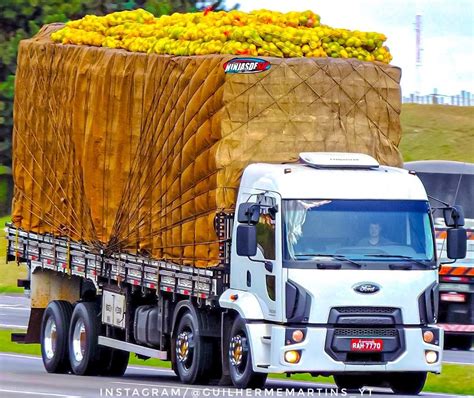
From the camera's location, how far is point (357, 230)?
62.3 ft

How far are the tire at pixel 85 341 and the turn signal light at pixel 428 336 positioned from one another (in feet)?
19.9

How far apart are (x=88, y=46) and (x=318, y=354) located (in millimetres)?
7549

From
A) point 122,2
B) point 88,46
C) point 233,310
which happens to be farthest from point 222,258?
point 122,2

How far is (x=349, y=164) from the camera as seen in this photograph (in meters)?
19.7

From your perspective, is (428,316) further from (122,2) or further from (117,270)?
(122,2)

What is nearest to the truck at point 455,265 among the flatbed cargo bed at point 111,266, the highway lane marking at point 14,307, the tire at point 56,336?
the flatbed cargo bed at point 111,266

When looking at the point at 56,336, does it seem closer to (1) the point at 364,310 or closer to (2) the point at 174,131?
(2) the point at 174,131

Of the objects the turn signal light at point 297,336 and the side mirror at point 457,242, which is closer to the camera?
the turn signal light at point 297,336

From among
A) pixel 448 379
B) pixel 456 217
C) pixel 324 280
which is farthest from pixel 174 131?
pixel 448 379

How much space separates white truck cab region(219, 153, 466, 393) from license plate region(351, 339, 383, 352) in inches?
0.4

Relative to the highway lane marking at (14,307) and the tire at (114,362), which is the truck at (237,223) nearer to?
the tire at (114,362)

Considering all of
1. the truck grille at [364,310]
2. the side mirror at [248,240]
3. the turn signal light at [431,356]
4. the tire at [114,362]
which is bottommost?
the tire at [114,362]

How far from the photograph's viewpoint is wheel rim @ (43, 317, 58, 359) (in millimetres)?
24492

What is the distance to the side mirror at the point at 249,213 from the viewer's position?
61.8 ft
